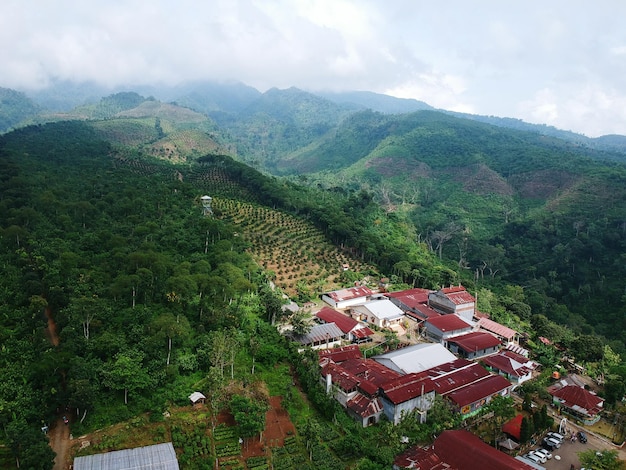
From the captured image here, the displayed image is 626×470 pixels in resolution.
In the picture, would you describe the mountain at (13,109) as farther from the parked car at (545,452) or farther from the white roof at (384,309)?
the parked car at (545,452)

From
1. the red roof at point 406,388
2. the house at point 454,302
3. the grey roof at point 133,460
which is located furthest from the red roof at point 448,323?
the grey roof at point 133,460

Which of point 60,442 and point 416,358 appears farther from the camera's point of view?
point 416,358

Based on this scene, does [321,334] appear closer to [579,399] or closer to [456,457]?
[456,457]

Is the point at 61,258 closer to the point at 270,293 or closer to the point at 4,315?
the point at 4,315

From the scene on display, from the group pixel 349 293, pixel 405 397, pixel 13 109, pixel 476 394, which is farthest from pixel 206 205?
pixel 13 109

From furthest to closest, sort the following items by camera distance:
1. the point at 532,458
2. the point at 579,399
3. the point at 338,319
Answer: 1. the point at 338,319
2. the point at 579,399
3. the point at 532,458

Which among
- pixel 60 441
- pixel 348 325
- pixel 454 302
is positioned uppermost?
pixel 454 302
